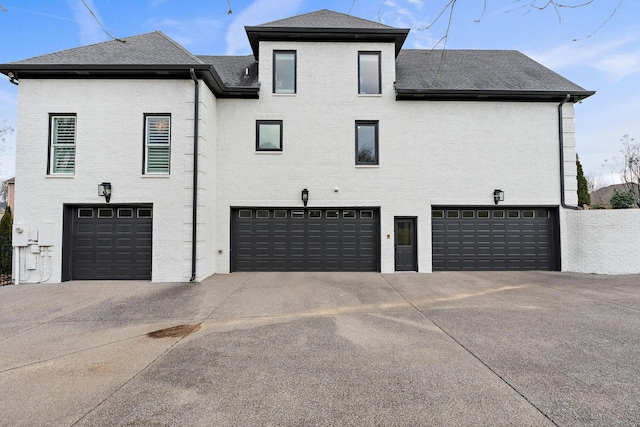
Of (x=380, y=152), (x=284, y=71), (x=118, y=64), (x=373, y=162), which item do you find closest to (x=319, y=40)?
(x=284, y=71)

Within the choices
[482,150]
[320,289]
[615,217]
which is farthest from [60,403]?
[615,217]

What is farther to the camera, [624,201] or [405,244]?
[405,244]

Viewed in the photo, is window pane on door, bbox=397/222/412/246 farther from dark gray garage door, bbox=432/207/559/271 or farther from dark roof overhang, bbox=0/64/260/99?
dark roof overhang, bbox=0/64/260/99

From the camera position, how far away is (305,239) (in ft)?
34.6

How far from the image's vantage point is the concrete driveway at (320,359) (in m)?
2.72

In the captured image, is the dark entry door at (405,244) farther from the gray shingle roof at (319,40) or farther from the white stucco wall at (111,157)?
the white stucco wall at (111,157)

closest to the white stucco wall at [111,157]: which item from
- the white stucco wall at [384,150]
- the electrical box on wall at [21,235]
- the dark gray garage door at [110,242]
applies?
the electrical box on wall at [21,235]

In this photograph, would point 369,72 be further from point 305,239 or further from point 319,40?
point 305,239

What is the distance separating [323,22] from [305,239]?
7906mm

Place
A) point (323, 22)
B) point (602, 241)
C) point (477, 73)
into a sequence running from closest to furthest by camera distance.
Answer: point (602, 241), point (323, 22), point (477, 73)

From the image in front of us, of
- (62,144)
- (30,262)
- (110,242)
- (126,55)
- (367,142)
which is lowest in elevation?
(30,262)

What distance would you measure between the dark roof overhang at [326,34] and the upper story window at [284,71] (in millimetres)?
487

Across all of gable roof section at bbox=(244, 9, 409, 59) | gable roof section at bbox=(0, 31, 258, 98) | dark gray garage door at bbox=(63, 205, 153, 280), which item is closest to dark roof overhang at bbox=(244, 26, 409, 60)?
gable roof section at bbox=(244, 9, 409, 59)

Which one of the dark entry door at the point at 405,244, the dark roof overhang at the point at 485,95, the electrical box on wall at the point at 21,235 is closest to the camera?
the electrical box on wall at the point at 21,235
